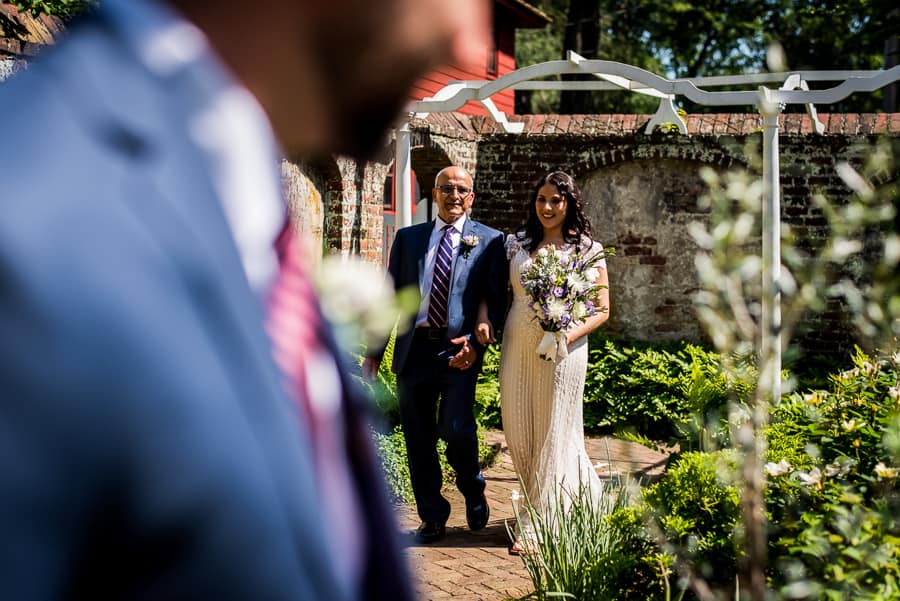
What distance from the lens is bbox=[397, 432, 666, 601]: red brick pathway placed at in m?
4.92

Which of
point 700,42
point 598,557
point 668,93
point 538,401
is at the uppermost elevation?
point 700,42

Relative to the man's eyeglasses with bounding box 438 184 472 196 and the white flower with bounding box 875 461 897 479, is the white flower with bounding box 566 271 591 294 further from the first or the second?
the white flower with bounding box 875 461 897 479

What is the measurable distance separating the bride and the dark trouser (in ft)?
0.81

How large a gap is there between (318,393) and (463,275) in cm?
523

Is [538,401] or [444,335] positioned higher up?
[444,335]

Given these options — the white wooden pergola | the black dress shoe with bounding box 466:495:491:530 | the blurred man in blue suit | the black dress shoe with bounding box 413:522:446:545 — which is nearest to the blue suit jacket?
the blurred man in blue suit

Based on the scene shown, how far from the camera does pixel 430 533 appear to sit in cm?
590

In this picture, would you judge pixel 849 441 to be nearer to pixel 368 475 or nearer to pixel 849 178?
pixel 849 178

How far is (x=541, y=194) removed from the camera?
575 cm

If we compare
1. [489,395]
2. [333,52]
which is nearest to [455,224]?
[489,395]

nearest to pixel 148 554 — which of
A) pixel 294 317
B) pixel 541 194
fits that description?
pixel 294 317

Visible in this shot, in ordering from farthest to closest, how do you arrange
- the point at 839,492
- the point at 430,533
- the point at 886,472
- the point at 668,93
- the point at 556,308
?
the point at 668,93
the point at 430,533
the point at 556,308
the point at 839,492
the point at 886,472

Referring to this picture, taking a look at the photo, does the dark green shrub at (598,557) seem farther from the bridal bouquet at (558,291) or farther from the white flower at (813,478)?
the bridal bouquet at (558,291)

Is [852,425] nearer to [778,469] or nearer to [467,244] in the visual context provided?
[778,469]
